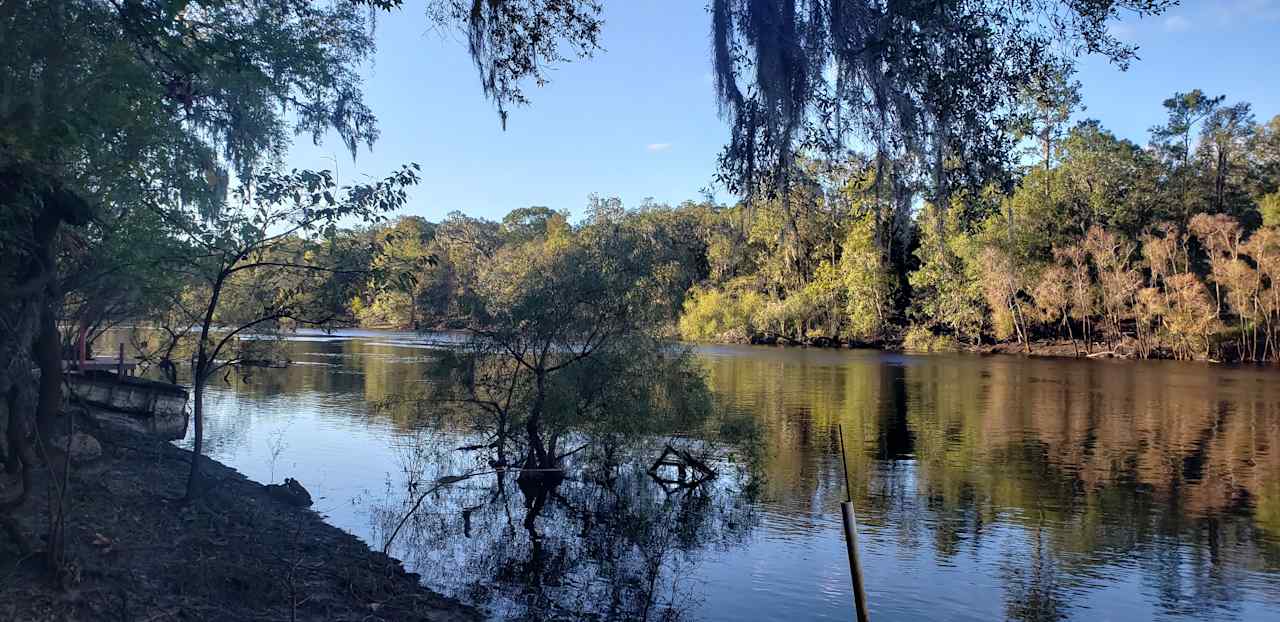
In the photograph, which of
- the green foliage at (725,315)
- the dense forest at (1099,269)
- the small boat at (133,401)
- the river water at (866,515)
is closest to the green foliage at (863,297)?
the dense forest at (1099,269)

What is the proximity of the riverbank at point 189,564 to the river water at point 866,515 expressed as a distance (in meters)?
1.16

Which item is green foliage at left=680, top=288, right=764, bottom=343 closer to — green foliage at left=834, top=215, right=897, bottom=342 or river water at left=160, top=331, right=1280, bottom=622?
green foliage at left=834, top=215, right=897, bottom=342

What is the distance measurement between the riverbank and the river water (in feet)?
3.81

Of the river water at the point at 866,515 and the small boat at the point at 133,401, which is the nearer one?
the river water at the point at 866,515

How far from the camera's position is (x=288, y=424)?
23312mm

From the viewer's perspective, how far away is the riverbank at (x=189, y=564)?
20.9ft

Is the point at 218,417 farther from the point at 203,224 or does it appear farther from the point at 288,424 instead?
the point at 203,224

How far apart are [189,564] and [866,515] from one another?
1061cm

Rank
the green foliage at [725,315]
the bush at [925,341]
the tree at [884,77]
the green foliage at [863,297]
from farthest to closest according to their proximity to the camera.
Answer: the green foliage at [725,315] < the green foliage at [863,297] < the bush at [925,341] < the tree at [884,77]

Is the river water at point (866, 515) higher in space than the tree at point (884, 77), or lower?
lower

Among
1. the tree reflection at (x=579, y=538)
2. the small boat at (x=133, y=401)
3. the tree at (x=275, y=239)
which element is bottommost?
the tree reflection at (x=579, y=538)

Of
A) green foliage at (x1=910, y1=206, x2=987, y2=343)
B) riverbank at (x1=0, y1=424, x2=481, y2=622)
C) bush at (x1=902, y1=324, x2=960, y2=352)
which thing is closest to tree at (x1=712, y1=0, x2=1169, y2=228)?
riverbank at (x1=0, y1=424, x2=481, y2=622)

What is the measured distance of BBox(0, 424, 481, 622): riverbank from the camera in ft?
20.9

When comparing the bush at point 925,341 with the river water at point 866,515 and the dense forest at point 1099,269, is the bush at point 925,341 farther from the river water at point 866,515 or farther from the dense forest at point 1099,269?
the river water at point 866,515
